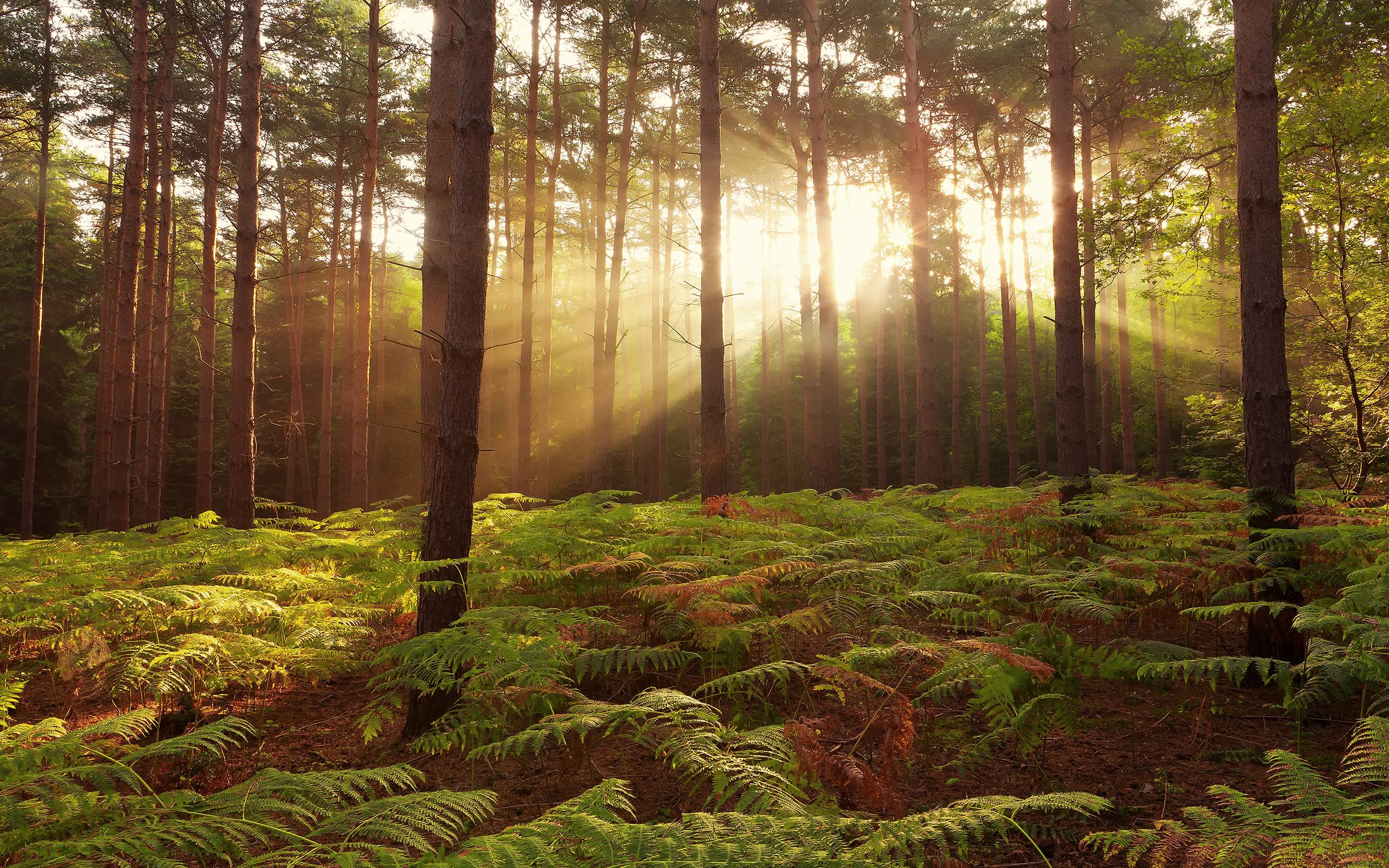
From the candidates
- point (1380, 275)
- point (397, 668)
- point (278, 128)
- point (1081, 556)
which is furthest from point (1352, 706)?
point (278, 128)

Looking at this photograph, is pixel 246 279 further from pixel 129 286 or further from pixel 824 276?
pixel 824 276

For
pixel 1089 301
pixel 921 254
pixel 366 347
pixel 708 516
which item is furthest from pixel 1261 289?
pixel 366 347

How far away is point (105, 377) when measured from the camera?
53.0 feet

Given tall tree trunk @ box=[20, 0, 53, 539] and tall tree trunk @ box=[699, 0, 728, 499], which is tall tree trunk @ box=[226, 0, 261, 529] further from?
tall tree trunk @ box=[20, 0, 53, 539]

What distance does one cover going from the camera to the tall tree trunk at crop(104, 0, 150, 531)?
40.4 feet

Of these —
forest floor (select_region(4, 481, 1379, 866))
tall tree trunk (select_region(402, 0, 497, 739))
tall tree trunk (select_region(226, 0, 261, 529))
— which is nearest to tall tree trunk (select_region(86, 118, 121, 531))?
tall tree trunk (select_region(226, 0, 261, 529))

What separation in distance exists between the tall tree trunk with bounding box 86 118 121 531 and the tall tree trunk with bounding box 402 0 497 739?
42.1 feet

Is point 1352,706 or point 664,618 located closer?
point 1352,706

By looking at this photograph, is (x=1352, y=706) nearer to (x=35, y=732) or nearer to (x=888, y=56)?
(x=35, y=732)

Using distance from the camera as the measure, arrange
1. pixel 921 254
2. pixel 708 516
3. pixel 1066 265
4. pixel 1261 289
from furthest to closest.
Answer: pixel 921 254 < pixel 1066 265 < pixel 708 516 < pixel 1261 289

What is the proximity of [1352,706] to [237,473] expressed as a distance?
12.6 m

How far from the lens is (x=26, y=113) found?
18844mm

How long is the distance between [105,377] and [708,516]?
16840mm

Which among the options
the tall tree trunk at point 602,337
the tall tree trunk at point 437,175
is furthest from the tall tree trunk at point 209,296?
the tall tree trunk at point 602,337
